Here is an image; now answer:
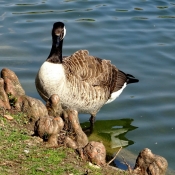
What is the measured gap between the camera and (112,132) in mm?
10086

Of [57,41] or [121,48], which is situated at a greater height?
[57,41]

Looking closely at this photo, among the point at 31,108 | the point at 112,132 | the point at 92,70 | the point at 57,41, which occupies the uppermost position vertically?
the point at 57,41

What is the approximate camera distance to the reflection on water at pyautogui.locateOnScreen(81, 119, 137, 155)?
31.6ft

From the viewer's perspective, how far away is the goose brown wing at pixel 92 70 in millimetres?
9414

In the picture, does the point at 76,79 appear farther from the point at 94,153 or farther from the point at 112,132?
the point at 94,153

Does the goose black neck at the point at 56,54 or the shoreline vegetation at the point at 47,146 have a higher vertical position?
the goose black neck at the point at 56,54

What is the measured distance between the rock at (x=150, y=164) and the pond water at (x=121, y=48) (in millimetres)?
1990

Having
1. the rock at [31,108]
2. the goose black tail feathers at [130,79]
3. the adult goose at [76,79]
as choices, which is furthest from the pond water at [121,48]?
the rock at [31,108]

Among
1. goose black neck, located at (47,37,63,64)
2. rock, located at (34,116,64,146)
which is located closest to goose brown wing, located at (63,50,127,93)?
goose black neck, located at (47,37,63,64)

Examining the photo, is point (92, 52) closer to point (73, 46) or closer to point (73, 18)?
point (73, 46)

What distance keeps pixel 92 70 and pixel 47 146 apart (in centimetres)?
307

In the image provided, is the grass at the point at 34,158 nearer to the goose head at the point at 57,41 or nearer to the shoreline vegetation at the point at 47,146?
the shoreline vegetation at the point at 47,146

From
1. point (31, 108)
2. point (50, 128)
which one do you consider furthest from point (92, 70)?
point (50, 128)

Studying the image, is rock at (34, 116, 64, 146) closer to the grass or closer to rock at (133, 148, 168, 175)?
the grass
